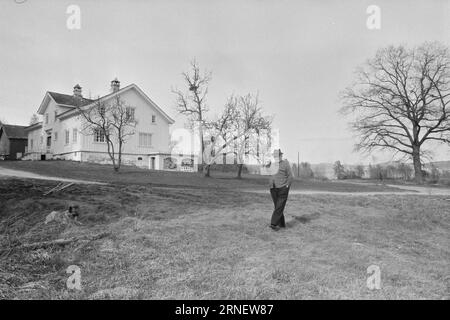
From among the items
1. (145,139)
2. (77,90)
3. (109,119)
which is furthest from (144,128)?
(77,90)

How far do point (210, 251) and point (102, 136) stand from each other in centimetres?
2985

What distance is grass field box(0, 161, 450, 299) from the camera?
15.4 ft

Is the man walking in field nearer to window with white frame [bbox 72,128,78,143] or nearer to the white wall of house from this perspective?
the white wall of house

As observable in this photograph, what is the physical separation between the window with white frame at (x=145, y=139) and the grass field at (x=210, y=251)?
24779mm

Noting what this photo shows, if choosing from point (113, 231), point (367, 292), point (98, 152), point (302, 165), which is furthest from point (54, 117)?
point (302, 165)

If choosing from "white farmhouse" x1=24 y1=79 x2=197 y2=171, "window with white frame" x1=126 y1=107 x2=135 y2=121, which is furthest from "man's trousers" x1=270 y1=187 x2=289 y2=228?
"white farmhouse" x1=24 y1=79 x2=197 y2=171

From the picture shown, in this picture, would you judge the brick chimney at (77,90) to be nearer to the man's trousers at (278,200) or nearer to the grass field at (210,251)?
the grass field at (210,251)

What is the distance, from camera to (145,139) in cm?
3675

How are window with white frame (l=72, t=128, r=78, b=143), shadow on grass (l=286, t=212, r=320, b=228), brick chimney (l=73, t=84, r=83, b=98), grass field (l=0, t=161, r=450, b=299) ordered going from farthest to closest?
brick chimney (l=73, t=84, r=83, b=98) < window with white frame (l=72, t=128, r=78, b=143) < shadow on grass (l=286, t=212, r=320, b=228) < grass field (l=0, t=161, r=450, b=299)

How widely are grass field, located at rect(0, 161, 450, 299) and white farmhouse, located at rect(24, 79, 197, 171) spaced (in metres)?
22.1

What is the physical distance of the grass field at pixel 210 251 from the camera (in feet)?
15.4

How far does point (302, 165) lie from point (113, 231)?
65.8 meters

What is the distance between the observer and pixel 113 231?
746cm

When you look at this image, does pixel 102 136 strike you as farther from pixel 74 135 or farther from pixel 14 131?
pixel 14 131
